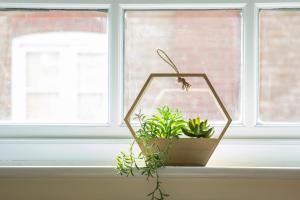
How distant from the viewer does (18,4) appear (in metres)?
2.21

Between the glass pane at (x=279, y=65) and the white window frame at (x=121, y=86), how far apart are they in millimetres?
33

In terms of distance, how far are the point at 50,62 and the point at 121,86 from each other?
261 millimetres

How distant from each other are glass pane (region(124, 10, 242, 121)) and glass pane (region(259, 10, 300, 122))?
0.28ft

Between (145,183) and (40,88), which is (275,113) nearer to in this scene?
(145,183)

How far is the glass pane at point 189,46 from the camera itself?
2.21 metres

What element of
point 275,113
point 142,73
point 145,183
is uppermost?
point 142,73

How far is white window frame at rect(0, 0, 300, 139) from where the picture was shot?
7.09 feet

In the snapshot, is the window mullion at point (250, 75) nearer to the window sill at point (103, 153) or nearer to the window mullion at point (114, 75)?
the window sill at point (103, 153)

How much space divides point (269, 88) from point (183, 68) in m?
0.30

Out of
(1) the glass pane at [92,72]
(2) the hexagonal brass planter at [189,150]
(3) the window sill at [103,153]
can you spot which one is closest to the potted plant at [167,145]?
(2) the hexagonal brass planter at [189,150]

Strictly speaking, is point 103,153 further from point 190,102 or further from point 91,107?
point 190,102

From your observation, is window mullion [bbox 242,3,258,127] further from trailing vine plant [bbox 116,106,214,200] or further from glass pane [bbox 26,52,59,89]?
glass pane [bbox 26,52,59,89]

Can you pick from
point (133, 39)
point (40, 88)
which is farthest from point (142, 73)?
point (40, 88)

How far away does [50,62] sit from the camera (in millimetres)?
2229
